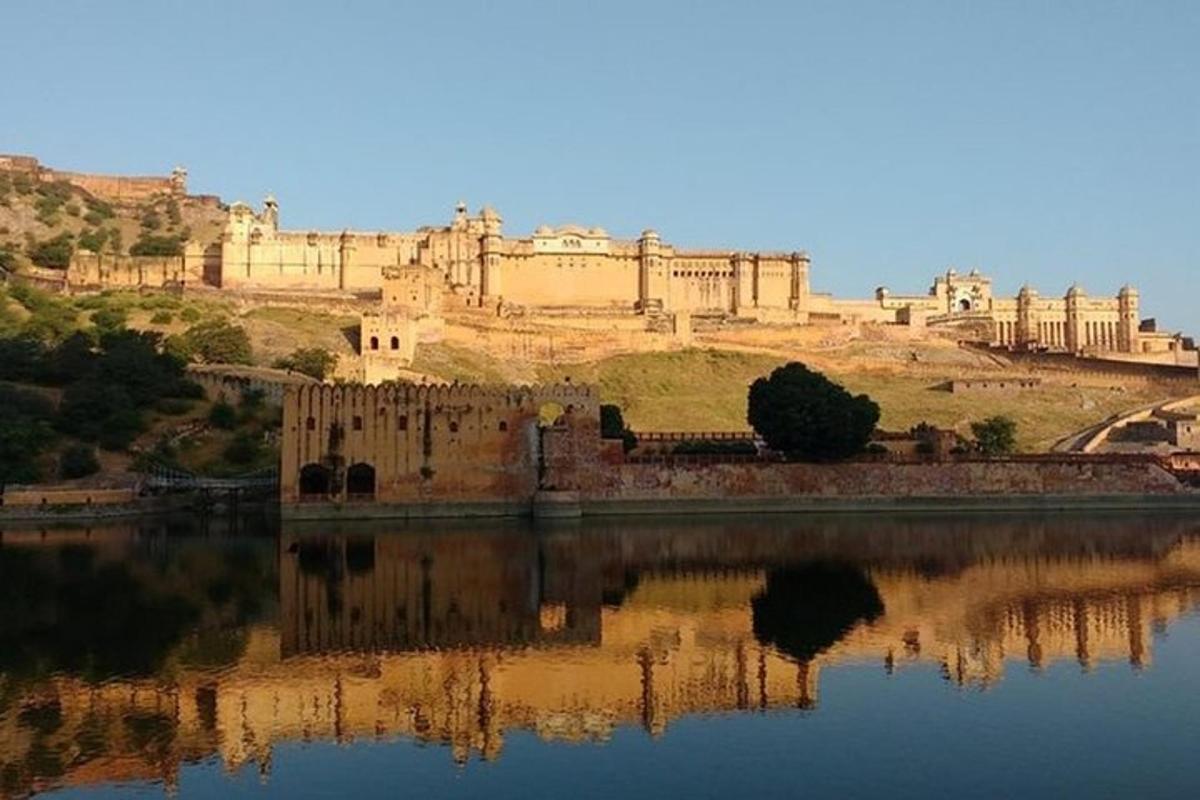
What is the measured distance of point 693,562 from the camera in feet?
80.4

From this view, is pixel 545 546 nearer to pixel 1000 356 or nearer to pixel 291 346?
pixel 291 346

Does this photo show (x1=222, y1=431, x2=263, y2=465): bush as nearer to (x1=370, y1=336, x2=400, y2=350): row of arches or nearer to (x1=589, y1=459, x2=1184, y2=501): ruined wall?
(x1=589, y1=459, x2=1184, y2=501): ruined wall

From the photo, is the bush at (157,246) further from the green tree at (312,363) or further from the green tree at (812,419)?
the green tree at (812,419)

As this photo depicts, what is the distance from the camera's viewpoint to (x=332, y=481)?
108ft


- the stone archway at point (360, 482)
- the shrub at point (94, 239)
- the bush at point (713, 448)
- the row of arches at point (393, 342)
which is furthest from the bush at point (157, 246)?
the bush at point (713, 448)

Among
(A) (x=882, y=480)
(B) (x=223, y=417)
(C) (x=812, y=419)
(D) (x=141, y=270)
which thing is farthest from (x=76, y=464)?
(D) (x=141, y=270)

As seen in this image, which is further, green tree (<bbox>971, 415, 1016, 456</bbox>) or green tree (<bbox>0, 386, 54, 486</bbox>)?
green tree (<bbox>971, 415, 1016, 456</bbox>)

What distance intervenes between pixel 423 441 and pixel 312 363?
1479 cm

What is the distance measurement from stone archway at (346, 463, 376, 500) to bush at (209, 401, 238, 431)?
28.6ft

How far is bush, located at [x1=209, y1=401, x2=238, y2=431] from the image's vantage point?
39.8 metres

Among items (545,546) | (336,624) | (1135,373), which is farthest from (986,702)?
(1135,373)

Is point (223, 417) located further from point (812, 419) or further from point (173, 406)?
point (812, 419)

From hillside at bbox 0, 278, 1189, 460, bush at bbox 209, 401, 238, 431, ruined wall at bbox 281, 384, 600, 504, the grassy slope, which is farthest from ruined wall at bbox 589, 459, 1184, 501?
bush at bbox 209, 401, 238, 431

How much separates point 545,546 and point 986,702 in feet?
47.3
